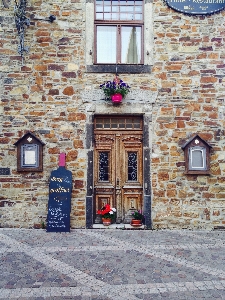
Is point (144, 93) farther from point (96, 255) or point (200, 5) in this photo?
point (96, 255)

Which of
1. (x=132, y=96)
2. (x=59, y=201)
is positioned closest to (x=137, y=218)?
(x=59, y=201)

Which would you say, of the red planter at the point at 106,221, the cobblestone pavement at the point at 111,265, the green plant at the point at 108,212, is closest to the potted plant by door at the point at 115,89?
the green plant at the point at 108,212

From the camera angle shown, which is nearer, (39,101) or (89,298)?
(89,298)

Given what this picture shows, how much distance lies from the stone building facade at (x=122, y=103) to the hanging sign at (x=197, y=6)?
0.14 m

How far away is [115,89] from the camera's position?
6281 millimetres

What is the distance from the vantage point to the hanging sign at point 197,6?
6449 mm

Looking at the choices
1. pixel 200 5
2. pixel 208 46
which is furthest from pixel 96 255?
pixel 200 5

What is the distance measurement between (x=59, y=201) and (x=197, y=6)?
502 centimetres

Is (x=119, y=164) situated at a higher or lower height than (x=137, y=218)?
higher

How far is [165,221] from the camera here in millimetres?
6367

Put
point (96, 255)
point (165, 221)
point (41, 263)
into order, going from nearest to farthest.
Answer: point (41, 263)
point (96, 255)
point (165, 221)

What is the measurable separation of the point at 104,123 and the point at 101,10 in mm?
2451

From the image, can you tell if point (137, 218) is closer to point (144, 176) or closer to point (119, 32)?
point (144, 176)

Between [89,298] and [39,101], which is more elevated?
[39,101]
